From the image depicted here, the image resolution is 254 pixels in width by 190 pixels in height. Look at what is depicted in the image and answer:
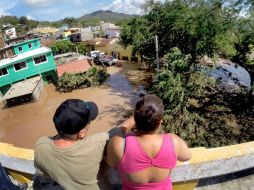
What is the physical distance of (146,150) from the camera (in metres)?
1.86

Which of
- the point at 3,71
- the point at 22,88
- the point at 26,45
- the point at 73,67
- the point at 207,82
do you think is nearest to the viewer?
the point at 207,82

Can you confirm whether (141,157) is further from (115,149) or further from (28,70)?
(28,70)

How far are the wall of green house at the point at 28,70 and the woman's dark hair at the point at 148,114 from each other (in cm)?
2516

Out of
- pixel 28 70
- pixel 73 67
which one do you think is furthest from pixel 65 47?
pixel 28 70

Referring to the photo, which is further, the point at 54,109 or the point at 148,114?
the point at 54,109

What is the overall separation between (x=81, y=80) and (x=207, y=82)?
1500 cm

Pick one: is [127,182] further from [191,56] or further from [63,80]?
[63,80]

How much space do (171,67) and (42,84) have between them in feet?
55.4

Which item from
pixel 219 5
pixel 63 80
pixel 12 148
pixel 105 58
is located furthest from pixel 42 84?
pixel 12 148

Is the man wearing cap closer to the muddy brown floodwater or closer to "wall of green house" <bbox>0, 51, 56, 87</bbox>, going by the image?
the muddy brown floodwater

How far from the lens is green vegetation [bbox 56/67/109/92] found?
24.9m

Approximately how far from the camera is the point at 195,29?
523 inches

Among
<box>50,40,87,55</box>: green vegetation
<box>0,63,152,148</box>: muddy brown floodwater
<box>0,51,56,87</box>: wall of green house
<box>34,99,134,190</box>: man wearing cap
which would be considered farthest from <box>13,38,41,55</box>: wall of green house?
<box>34,99,134,190</box>: man wearing cap

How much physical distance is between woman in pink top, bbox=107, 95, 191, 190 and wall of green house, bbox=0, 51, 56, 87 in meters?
25.2
